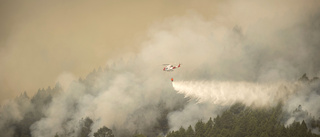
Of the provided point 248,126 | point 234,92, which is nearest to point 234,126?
point 248,126

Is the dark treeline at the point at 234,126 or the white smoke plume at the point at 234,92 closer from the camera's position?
the dark treeline at the point at 234,126

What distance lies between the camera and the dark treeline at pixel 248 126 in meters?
67.9

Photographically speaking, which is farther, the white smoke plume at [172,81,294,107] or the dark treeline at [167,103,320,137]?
the white smoke plume at [172,81,294,107]

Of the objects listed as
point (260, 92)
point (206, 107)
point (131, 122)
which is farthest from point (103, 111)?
point (260, 92)

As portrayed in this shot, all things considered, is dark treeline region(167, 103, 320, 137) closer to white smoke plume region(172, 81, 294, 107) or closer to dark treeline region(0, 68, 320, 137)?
dark treeline region(0, 68, 320, 137)

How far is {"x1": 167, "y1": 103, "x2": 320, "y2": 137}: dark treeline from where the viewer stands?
67.9 metres

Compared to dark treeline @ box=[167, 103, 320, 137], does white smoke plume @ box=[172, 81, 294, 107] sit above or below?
above

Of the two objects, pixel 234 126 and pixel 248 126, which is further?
pixel 234 126

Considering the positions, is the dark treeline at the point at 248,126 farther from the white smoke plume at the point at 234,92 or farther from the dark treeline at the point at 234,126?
the white smoke plume at the point at 234,92

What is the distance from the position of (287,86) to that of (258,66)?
14236 mm

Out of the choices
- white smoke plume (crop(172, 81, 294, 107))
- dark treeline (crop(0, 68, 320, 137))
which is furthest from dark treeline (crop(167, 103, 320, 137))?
white smoke plume (crop(172, 81, 294, 107))

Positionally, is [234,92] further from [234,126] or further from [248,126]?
[248,126]

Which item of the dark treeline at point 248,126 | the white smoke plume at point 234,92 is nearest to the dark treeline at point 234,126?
the dark treeline at point 248,126

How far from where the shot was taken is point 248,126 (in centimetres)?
7369
